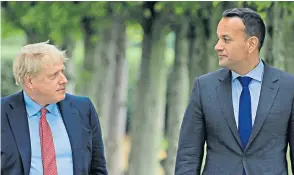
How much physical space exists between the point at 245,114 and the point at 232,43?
455 mm

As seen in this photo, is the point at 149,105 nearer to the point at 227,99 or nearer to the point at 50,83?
the point at 227,99

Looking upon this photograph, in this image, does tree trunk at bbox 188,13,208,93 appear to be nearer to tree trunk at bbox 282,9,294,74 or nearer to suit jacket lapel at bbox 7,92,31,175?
tree trunk at bbox 282,9,294,74

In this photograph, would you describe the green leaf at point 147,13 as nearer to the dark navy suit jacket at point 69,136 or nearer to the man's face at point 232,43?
the man's face at point 232,43

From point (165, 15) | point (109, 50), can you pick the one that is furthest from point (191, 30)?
point (109, 50)

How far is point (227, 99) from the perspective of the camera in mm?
6645

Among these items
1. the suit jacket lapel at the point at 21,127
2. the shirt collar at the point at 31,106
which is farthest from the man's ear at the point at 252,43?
the suit jacket lapel at the point at 21,127

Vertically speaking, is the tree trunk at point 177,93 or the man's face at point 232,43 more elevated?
the man's face at point 232,43

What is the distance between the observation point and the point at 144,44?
16.1 metres

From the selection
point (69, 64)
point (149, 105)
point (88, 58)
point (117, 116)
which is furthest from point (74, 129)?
point (69, 64)

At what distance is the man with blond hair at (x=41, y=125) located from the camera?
20.7ft

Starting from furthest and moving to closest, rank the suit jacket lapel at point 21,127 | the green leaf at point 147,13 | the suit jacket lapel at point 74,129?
the green leaf at point 147,13, the suit jacket lapel at point 74,129, the suit jacket lapel at point 21,127

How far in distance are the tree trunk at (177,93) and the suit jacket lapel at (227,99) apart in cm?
894

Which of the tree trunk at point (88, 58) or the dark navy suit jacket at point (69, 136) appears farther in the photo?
the tree trunk at point (88, 58)

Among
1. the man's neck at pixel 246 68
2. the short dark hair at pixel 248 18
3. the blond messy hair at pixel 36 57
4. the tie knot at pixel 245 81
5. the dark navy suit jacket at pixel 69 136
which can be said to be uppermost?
the short dark hair at pixel 248 18
